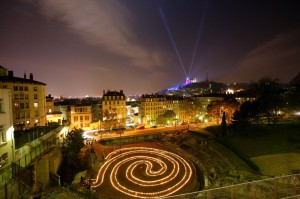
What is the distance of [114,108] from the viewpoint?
83.2 m

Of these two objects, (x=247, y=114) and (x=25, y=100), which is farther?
(x=247, y=114)

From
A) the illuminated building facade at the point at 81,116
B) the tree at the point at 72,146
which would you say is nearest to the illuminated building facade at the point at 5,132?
the tree at the point at 72,146

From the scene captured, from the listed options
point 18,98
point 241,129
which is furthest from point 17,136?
point 241,129

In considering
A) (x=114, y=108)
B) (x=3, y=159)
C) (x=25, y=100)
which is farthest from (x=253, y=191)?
(x=114, y=108)

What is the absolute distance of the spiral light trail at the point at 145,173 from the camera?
109 ft

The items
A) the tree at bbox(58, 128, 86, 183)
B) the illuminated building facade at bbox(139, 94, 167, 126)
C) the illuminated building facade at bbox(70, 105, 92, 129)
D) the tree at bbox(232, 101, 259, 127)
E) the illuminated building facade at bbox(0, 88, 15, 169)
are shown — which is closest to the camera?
the illuminated building facade at bbox(0, 88, 15, 169)

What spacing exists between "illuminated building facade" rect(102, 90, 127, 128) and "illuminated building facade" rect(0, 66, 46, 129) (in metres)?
28.6

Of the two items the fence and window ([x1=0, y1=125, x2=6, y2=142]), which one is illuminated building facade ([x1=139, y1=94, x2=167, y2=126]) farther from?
the fence

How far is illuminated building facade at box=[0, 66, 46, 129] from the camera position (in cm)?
4600

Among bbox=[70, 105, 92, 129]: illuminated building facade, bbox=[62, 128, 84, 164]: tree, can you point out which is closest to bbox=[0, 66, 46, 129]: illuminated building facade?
bbox=[62, 128, 84, 164]: tree

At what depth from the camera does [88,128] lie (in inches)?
2943

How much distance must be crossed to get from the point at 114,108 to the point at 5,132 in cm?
6361

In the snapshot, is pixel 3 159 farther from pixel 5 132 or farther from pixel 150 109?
pixel 150 109

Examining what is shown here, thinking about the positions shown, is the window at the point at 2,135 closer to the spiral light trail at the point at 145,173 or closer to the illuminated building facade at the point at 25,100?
the spiral light trail at the point at 145,173
